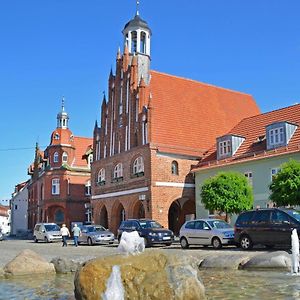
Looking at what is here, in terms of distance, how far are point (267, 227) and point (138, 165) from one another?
2125cm

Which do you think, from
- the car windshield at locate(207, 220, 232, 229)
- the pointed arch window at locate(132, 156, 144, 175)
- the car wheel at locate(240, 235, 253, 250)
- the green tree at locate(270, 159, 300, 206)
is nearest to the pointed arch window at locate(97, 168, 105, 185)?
the pointed arch window at locate(132, 156, 144, 175)

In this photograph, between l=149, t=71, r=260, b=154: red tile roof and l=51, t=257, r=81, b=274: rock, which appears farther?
l=149, t=71, r=260, b=154: red tile roof

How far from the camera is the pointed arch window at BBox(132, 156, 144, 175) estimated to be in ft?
131

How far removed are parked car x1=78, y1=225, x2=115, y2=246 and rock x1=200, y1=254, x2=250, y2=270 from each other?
1821 centimetres

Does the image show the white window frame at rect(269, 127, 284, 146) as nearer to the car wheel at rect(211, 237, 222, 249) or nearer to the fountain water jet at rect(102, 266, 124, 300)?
the car wheel at rect(211, 237, 222, 249)

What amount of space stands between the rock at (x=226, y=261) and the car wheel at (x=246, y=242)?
17.9ft

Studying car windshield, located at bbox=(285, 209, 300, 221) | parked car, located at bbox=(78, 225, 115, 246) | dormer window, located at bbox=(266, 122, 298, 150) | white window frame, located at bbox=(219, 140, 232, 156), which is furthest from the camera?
white window frame, located at bbox=(219, 140, 232, 156)

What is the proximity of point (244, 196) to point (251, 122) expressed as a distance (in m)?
11.1

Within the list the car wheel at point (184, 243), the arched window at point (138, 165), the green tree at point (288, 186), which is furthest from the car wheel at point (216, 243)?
the arched window at point (138, 165)

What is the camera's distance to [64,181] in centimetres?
5906

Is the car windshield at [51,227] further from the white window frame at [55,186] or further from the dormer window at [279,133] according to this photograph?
the dormer window at [279,133]

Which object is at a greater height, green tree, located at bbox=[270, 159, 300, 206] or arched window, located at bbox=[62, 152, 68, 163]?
arched window, located at bbox=[62, 152, 68, 163]

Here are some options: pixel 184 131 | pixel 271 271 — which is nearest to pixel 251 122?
pixel 184 131

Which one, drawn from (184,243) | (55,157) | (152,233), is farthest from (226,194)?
(55,157)
